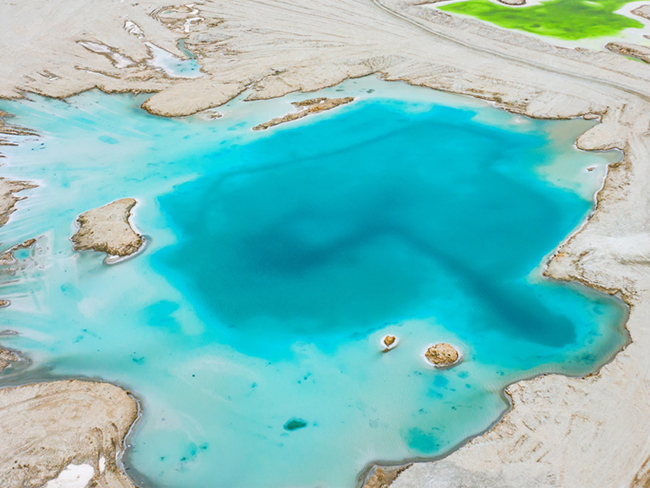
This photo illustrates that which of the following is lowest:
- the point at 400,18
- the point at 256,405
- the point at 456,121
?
the point at 256,405

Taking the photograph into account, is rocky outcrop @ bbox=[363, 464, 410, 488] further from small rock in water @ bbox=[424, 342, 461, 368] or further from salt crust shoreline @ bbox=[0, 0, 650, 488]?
small rock in water @ bbox=[424, 342, 461, 368]

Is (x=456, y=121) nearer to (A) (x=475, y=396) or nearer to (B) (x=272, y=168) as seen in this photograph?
(B) (x=272, y=168)

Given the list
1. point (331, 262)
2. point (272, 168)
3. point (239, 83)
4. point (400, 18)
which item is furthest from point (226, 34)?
point (331, 262)

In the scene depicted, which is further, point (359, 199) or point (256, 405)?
point (359, 199)

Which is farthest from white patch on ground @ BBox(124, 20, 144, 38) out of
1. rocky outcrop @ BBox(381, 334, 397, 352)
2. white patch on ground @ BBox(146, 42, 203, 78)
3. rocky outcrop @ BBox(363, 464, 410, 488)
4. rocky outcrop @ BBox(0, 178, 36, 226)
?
rocky outcrop @ BBox(363, 464, 410, 488)

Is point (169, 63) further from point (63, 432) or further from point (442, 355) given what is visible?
point (442, 355)
